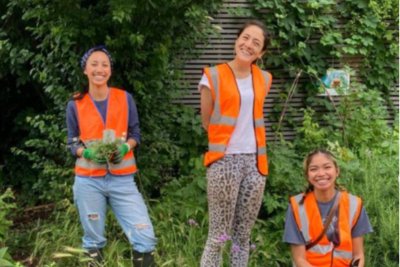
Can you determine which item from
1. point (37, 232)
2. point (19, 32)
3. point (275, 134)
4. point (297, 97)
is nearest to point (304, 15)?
point (297, 97)

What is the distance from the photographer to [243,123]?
12.5ft

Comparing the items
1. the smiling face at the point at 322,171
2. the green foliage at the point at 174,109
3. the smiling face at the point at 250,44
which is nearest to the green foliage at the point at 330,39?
the green foliage at the point at 174,109

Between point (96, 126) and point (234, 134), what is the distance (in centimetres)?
87

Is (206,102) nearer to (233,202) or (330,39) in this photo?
(233,202)

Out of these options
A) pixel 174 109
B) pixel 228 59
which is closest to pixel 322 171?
pixel 174 109

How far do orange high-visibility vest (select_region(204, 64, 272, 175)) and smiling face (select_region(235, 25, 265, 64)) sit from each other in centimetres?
13

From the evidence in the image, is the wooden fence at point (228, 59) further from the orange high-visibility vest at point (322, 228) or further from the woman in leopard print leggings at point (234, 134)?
the orange high-visibility vest at point (322, 228)

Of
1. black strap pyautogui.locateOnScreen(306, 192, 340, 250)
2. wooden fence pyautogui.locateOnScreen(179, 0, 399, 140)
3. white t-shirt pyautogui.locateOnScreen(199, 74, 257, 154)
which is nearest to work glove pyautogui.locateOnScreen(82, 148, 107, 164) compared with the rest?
white t-shirt pyautogui.locateOnScreen(199, 74, 257, 154)

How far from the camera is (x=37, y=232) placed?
17.2 feet

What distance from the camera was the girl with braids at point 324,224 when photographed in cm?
377

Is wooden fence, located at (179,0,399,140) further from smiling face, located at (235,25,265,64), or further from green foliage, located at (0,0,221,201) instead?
smiling face, located at (235,25,265,64)

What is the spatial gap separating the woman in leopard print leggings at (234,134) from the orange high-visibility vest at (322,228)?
1.02 feet

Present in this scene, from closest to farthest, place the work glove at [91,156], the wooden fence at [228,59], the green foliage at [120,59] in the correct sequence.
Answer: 1. the work glove at [91,156]
2. the green foliage at [120,59]
3. the wooden fence at [228,59]

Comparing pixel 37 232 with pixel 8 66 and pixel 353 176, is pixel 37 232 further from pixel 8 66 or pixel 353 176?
pixel 353 176
